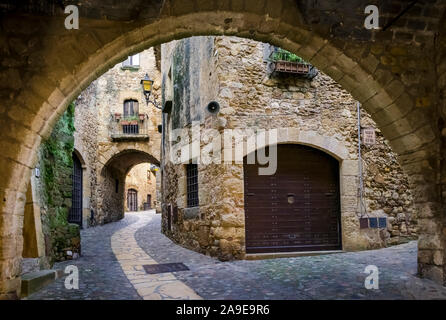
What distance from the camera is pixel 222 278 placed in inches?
186

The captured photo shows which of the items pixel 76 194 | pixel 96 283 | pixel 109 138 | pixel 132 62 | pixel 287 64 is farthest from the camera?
pixel 132 62

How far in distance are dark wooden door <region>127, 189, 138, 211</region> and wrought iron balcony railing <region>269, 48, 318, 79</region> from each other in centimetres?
2342

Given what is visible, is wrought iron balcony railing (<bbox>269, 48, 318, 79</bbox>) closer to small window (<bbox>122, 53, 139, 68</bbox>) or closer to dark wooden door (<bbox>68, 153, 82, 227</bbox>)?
dark wooden door (<bbox>68, 153, 82, 227</bbox>)

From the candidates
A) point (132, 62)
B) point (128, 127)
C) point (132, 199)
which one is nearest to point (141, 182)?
point (132, 199)

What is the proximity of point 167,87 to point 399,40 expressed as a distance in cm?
772

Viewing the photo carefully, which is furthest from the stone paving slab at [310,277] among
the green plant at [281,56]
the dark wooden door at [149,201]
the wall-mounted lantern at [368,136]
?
the dark wooden door at [149,201]

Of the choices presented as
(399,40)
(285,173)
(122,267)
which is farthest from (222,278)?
(399,40)

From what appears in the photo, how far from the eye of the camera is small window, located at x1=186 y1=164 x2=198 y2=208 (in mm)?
7632

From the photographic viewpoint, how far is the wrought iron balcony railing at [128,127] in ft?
52.5

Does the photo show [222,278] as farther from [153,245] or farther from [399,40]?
[153,245]

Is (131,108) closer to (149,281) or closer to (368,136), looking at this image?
(368,136)

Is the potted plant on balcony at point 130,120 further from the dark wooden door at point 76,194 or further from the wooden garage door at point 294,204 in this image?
the wooden garage door at point 294,204

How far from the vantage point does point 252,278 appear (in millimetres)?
4629

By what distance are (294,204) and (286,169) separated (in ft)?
2.22
